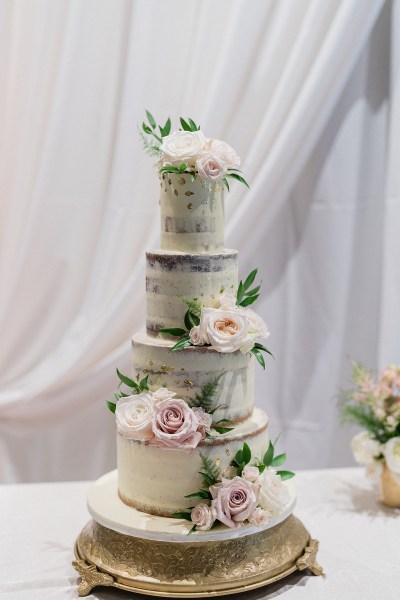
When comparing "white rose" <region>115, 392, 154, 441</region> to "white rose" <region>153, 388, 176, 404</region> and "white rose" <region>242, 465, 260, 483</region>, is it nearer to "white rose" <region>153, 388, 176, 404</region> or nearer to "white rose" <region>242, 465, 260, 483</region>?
"white rose" <region>153, 388, 176, 404</region>

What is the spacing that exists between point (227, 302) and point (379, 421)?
2.08ft

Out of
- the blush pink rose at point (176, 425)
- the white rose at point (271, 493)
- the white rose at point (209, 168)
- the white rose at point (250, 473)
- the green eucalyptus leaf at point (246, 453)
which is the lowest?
the white rose at point (271, 493)

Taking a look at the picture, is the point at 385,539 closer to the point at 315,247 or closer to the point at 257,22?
the point at 315,247

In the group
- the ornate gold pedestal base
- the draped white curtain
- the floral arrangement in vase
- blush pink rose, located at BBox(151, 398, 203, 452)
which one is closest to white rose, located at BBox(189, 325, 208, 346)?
blush pink rose, located at BBox(151, 398, 203, 452)

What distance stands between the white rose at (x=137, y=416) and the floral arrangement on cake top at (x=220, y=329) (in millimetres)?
117

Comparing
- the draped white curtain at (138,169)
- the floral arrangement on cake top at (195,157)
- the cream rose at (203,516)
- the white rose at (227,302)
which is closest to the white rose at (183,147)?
the floral arrangement on cake top at (195,157)

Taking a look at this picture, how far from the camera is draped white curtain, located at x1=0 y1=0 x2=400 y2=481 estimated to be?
2.00 metres

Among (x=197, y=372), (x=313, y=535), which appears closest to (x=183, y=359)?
(x=197, y=372)

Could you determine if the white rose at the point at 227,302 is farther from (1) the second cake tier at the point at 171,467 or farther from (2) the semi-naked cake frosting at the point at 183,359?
(1) the second cake tier at the point at 171,467

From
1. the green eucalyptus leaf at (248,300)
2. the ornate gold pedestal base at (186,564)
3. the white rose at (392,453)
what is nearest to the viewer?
the ornate gold pedestal base at (186,564)

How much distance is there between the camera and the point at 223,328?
1.28 metres

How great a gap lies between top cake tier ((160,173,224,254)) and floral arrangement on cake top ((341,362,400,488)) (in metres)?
0.64

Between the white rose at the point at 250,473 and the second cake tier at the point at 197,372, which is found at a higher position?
the second cake tier at the point at 197,372

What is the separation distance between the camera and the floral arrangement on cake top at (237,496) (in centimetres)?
125
